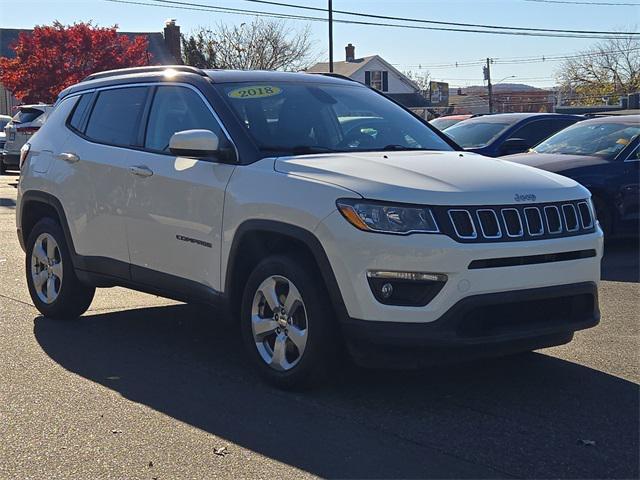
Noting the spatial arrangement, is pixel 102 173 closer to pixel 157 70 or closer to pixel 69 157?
pixel 69 157

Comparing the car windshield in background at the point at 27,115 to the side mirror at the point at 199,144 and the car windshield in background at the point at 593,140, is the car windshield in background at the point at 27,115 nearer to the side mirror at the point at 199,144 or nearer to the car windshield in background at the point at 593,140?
the car windshield in background at the point at 593,140

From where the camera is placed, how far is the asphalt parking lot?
4.30 meters

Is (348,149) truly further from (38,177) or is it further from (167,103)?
(38,177)

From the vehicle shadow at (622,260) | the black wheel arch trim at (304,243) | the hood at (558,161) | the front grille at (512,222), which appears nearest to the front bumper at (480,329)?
the black wheel arch trim at (304,243)

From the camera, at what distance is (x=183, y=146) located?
18.6 feet

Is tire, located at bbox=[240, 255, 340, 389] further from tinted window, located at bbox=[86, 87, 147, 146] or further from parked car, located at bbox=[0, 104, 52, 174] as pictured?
parked car, located at bbox=[0, 104, 52, 174]

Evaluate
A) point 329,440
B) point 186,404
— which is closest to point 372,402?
point 329,440

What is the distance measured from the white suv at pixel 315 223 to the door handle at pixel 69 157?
0.6 inches

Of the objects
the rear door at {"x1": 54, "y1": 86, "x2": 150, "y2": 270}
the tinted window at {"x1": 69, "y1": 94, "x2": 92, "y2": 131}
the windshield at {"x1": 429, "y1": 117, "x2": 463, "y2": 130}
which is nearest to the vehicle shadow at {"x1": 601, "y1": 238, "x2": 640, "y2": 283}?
the rear door at {"x1": 54, "y1": 86, "x2": 150, "y2": 270}

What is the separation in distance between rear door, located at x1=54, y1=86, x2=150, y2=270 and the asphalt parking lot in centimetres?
67

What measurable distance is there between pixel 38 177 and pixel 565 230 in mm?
4244

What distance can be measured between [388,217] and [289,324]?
0.89 meters

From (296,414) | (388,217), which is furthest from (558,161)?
(296,414)

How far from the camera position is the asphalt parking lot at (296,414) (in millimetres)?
4297
